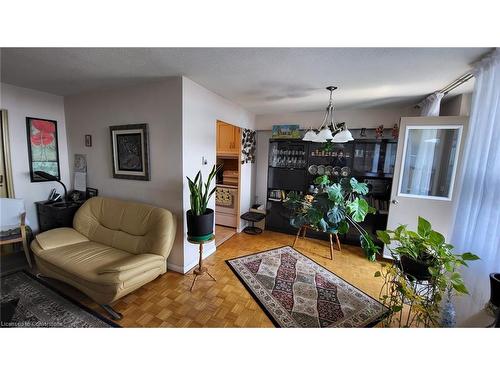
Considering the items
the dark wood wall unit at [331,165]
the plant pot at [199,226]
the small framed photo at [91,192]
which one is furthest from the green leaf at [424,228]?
the small framed photo at [91,192]

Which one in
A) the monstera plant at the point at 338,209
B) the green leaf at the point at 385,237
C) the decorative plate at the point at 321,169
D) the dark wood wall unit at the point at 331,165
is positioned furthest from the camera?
the decorative plate at the point at 321,169

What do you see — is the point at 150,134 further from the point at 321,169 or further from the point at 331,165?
the point at 331,165

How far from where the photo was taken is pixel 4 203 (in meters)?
2.48

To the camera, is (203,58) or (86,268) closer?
(203,58)

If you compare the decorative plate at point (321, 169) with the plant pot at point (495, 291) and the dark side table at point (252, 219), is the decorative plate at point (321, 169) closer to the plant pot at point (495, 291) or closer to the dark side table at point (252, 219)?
the dark side table at point (252, 219)

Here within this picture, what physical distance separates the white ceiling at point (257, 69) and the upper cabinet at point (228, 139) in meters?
0.93

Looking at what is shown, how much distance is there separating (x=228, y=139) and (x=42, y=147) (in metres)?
2.66

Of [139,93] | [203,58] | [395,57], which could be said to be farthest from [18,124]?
[395,57]

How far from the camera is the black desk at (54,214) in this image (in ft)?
8.76

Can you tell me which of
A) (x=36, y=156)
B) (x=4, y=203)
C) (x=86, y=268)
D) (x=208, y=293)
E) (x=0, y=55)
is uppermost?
(x=0, y=55)

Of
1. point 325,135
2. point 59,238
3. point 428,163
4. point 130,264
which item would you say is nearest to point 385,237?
point 325,135
